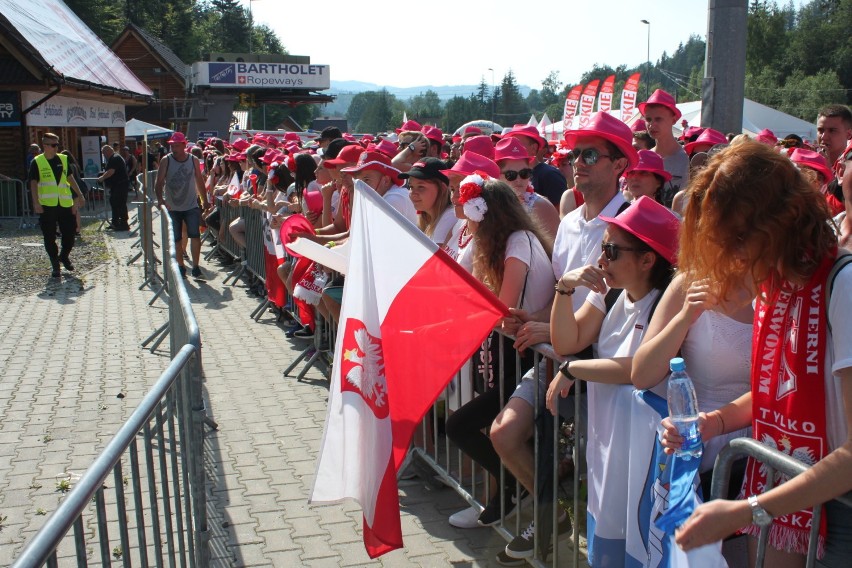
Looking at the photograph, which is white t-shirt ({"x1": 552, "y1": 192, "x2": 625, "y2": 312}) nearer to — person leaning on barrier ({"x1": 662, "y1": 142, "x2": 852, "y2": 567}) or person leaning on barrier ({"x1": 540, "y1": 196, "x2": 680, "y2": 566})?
person leaning on barrier ({"x1": 540, "y1": 196, "x2": 680, "y2": 566})

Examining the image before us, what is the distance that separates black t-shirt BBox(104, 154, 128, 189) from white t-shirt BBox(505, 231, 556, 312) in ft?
56.5

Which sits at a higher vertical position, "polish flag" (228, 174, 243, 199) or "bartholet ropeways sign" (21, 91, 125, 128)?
"bartholet ropeways sign" (21, 91, 125, 128)

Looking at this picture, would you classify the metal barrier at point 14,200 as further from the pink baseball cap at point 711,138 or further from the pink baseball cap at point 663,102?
the pink baseball cap at point 711,138

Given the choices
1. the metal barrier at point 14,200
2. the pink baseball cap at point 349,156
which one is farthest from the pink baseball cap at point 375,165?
the metal barrier at point 14,200

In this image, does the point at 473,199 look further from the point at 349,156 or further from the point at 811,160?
the point at 349,156

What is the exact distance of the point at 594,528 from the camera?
3385 millimetres

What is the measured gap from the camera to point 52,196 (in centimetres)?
1320

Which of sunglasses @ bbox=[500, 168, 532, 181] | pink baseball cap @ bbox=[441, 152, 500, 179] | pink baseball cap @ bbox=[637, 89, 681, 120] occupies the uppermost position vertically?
pink baseball cap @ bbox=[637, 89, 681, 120]

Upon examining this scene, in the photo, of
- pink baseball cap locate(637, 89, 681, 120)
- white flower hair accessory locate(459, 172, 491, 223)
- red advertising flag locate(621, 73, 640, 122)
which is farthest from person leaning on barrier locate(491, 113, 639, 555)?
red advertising flag locate(621, 73, 640, 122)

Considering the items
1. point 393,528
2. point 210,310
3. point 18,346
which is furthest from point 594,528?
point 210,310

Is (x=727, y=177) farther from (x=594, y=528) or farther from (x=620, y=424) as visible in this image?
(x=594, y=528)

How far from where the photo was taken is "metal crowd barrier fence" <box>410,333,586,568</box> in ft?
12.2

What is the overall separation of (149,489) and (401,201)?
433cm

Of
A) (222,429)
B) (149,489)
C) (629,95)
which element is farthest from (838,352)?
(629,95)
